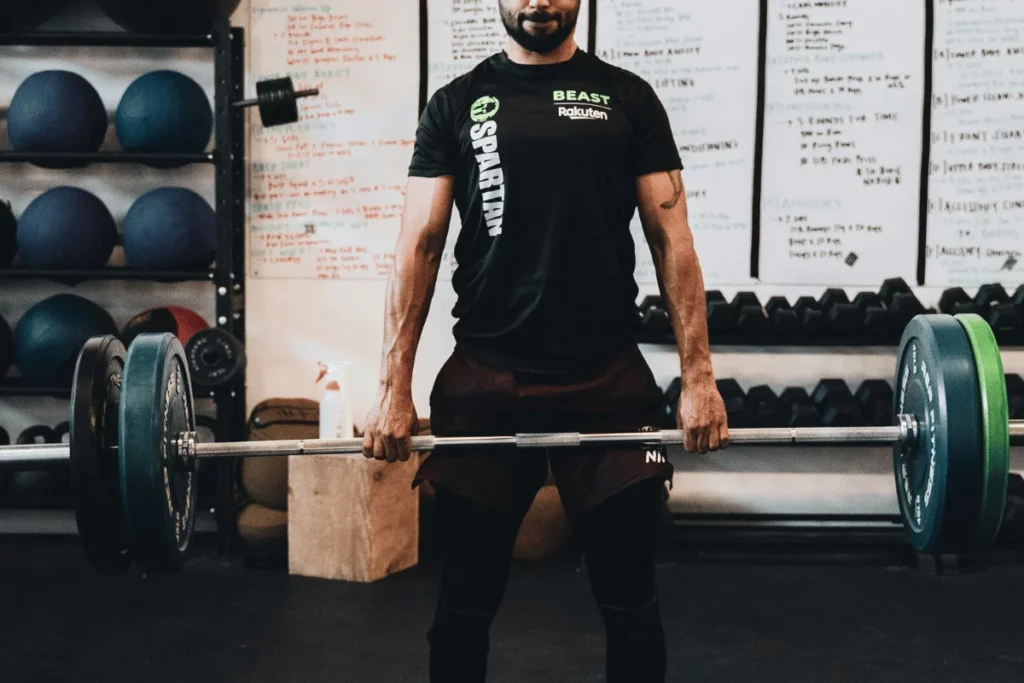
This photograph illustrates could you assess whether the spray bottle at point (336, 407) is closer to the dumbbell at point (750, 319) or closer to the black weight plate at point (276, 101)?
the black weight plate at point (276, 101)

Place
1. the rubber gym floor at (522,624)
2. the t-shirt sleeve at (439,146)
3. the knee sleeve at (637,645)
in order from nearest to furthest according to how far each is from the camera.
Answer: the knee sleeve at (637,645), the t-shirt sleeve at (439,146), the rubber gym floor at (522,624)

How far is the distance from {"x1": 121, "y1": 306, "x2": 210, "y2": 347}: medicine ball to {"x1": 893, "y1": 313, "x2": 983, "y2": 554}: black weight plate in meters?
2.30

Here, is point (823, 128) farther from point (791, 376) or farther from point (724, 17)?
point (791, 376)

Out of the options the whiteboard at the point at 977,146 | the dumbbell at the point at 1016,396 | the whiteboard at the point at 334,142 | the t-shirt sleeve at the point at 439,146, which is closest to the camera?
the t-shirt sleeve at the point at 439,146

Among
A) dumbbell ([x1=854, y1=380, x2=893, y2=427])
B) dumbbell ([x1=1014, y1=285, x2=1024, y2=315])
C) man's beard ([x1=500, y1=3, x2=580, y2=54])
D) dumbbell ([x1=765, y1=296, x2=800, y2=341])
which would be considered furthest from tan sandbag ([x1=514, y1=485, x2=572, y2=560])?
man's beard ([x1=500, y1=3, x2=580, y2=54])

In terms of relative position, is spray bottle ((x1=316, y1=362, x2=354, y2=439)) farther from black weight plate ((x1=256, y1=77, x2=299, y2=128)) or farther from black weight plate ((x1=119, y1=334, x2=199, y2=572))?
black weight plate ((x1=119, y1=334, x2=199, y2=572))

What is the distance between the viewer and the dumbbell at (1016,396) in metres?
3.19

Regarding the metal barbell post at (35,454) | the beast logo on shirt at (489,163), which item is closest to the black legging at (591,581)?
the beast logo on shirt at (489,163)

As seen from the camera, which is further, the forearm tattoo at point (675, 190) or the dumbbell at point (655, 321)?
the dumbbell at point (655, 321)

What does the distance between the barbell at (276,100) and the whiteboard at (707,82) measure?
0.98 m

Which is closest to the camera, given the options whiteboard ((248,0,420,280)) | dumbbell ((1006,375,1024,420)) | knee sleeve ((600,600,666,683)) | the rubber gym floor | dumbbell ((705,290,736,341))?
knee sleeve ((600,600,666,683))

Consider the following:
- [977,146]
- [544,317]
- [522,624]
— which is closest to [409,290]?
[544,317]

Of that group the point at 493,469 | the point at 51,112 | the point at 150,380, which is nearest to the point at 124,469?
the point at 150,380

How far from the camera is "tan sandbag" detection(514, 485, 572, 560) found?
3.34 metres
